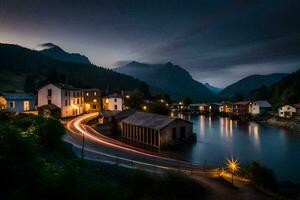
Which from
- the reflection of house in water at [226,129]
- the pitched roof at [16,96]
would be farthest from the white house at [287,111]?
the pitched roof at [16,96]

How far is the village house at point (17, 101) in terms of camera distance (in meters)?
56.6

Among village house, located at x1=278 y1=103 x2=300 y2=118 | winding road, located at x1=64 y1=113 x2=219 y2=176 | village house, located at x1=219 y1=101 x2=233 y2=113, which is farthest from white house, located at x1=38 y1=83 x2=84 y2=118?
village house, located at x1=219 y1=101 x2=233 y2=113

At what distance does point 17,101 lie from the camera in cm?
5953

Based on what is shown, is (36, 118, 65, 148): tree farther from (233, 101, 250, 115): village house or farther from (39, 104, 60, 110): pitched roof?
(233, 101, 250, 115): village house

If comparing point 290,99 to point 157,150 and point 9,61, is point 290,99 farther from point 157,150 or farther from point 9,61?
point 9,61

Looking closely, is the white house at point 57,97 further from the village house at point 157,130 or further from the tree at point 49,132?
the tree at point 49,132

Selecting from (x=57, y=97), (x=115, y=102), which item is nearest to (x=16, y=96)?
(x=57, y=97)

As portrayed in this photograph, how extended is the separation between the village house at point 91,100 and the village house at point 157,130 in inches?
1459

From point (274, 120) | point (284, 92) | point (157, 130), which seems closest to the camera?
point (157, 130)

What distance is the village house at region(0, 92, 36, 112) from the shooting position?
56.6 metres

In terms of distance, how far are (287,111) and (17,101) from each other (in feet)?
310

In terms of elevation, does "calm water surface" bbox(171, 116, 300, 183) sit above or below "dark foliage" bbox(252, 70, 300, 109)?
below

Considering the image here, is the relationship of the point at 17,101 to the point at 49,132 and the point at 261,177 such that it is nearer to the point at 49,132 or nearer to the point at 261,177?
the point at 49,132

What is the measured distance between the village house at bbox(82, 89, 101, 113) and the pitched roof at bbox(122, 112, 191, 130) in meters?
34.9
